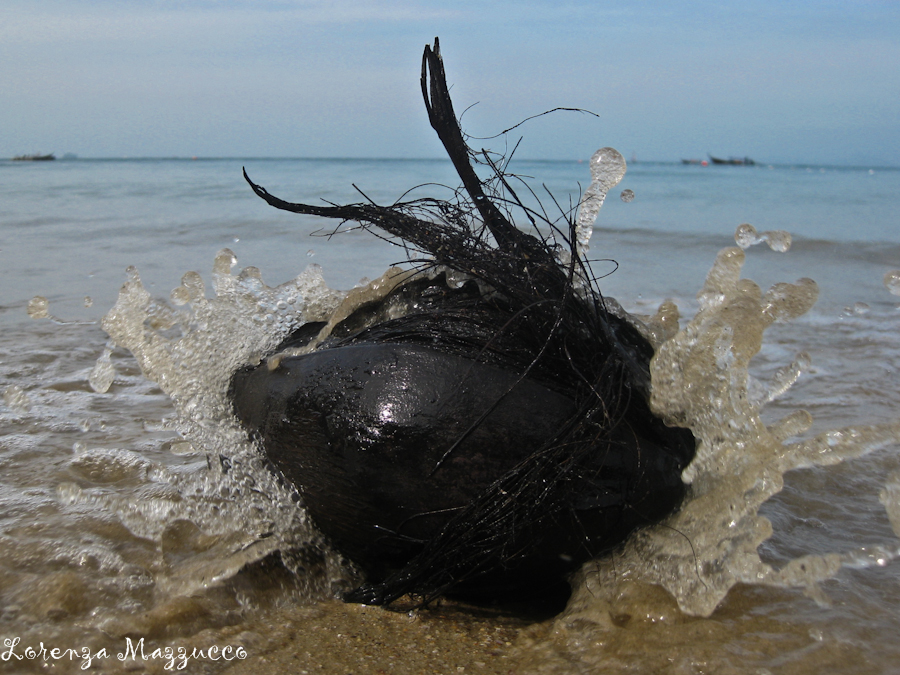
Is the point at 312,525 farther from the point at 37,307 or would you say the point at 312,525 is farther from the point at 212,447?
the point at 37,307

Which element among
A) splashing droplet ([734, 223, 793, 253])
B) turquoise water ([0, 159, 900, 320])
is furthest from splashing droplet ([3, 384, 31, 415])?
splashing droplet ([734, 223, 793, 253])

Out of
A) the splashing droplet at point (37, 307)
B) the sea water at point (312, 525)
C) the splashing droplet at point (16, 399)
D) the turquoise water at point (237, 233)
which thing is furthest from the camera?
the turquoise water at point (237, 233)

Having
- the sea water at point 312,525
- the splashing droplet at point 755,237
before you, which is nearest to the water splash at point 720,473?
the sea water at point 312,525

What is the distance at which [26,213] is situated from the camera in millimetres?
11234

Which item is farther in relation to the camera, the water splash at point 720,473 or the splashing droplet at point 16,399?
the splashing droplet at point 16,399

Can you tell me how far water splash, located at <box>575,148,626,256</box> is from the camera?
2.45m

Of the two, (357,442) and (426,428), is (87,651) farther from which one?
(426,428)

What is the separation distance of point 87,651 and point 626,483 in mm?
1400
